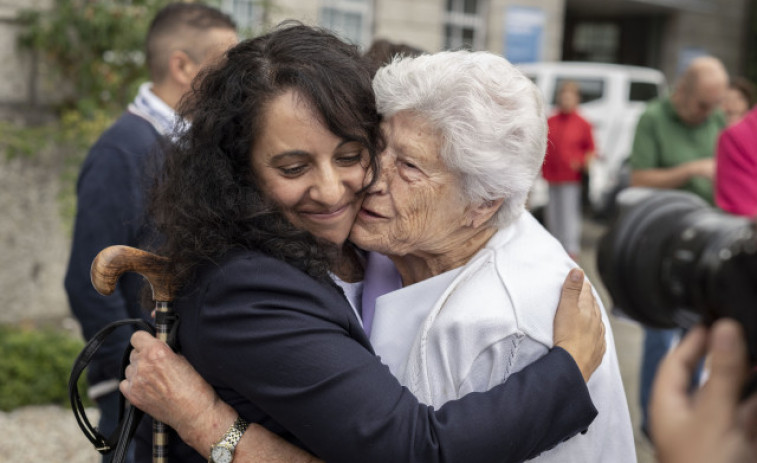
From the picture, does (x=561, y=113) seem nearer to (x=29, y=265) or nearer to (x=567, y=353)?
(x=29, y=265)

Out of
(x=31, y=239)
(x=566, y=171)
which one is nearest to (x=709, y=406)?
(x=31, y=239)

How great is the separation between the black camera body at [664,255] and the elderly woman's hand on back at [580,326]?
101 mm

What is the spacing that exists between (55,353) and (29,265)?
4.07 ft

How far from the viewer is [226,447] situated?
5.79 feet

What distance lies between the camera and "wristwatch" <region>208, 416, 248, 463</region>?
1.76 metres

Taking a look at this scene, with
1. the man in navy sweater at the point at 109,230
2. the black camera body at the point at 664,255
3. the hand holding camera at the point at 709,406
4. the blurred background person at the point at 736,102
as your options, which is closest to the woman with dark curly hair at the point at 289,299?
the black camera body at the point at 664,255

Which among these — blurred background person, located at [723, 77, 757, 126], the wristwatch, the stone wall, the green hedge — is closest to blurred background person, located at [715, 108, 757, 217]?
the wristwatch

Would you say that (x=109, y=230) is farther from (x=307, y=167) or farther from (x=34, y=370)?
(x=34, y=370)

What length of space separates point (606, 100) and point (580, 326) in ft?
41.2

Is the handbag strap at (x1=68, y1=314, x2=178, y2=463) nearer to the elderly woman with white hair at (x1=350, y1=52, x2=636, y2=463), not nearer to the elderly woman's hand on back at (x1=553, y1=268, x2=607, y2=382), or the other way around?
the elderly woman with white hair at (x1=350, y1=52, x2=636, y2=463)

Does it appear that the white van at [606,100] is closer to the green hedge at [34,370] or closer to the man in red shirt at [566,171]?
the man in red shirt at [566,171]

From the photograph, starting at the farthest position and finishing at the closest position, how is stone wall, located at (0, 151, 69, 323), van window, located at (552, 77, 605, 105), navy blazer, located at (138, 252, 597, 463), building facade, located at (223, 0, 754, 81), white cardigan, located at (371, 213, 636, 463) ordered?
van window, located at (552, 77, 605, 105) < building facade, located at (223, 0, 754, 81) < stone wall, located at (0, 151, 69, 323) < white cardigan, located at (371, 213, 636, 463) < navy blazer, located at (138, 252, 597, 463)

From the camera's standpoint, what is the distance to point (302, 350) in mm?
1649

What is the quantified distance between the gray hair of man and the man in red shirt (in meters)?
8.08
